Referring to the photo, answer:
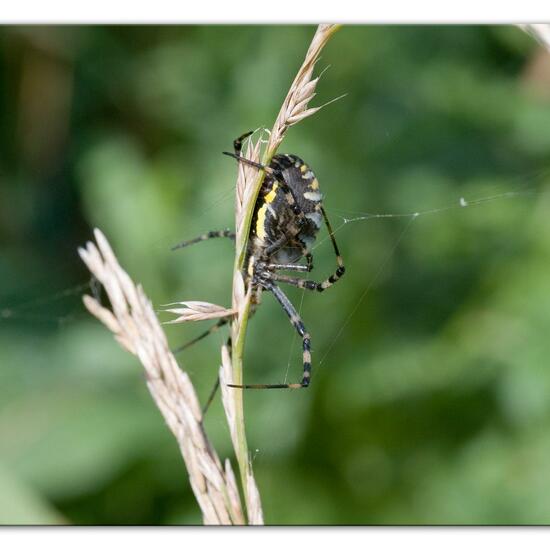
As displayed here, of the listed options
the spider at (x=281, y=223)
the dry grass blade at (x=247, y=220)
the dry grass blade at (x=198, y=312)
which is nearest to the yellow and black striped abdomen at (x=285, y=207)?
the spider at (x=281, y=223)

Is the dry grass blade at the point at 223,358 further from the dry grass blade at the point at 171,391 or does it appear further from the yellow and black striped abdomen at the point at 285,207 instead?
the yellow and black striped abdomen at the point at 285,207

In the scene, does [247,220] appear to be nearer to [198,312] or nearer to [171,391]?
[198,312]

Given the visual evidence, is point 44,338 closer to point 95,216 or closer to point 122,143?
point 95,216

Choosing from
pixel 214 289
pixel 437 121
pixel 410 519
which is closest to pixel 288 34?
pixel 437 121

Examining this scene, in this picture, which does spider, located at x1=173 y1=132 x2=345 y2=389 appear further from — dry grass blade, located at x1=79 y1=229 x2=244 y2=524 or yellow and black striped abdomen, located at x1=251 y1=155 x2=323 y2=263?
dry grass blade, located at x1=79 y1=229 x2=244 y2=524
